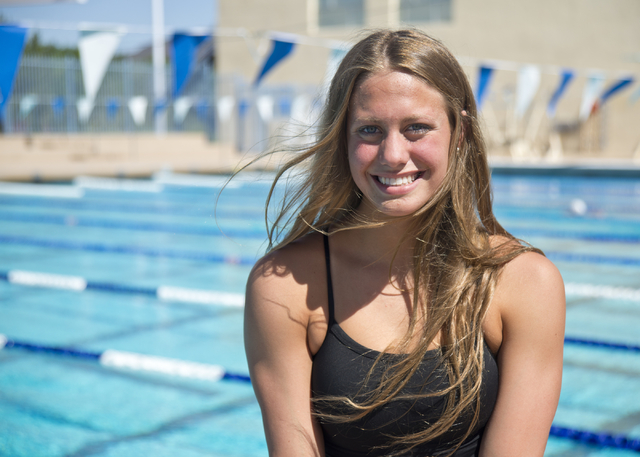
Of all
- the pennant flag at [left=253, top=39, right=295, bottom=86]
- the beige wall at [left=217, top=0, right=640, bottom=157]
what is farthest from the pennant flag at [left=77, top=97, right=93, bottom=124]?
the pennant flag at [left=253, top=39, right=295, bottom=86]

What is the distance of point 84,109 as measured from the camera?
18.9 m

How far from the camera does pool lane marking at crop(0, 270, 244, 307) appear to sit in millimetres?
4672

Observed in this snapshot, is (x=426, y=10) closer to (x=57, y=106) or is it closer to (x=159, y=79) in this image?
(x=159, y=79)

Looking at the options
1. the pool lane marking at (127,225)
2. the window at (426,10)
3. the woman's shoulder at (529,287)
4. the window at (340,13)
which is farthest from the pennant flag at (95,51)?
the window at (340,13)

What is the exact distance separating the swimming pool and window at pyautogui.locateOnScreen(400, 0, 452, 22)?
15886 mm

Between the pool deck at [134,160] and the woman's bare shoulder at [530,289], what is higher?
the woman's bare shoulder at [530,289]

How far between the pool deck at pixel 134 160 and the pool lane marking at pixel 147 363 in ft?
28.6

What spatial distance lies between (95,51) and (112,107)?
12.5 metres

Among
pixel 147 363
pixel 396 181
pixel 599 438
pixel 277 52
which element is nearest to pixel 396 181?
pixel 396 181

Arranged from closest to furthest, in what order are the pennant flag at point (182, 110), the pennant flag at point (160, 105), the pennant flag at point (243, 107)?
1. the pennant flag at point (160, 105)
2. the pennant flag at point (243, 107)
3. the pennant flag at point (182, 110)

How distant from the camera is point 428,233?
146 centimetres

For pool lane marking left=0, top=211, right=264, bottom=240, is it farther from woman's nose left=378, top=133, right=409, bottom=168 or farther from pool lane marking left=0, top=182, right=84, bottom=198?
woman's nose left=378, top=133, right=409, bottom=168

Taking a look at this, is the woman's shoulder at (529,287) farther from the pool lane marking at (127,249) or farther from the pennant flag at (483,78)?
the pennant flag at (483,78)

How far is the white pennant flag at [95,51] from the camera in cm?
837
